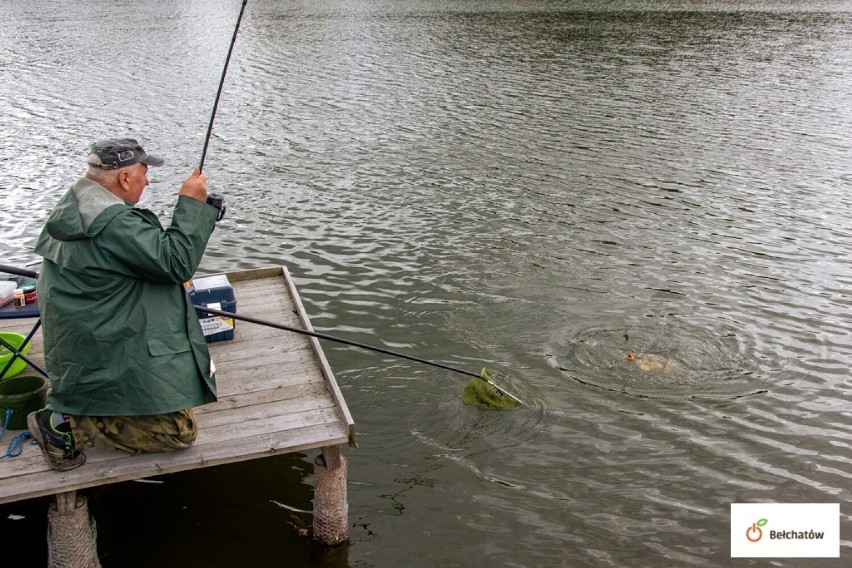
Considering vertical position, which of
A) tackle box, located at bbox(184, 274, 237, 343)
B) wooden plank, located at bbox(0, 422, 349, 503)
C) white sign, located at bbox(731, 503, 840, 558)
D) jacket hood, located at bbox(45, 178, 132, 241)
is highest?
jacket hood, located at bbox(45, 178, 132, 241)

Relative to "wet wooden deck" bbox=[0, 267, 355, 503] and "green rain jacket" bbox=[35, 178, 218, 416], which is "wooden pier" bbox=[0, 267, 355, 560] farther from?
"green rain jacket" bbox=[35, 178, 218, 416]

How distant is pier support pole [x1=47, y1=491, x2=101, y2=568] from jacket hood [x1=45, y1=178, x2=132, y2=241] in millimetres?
1534

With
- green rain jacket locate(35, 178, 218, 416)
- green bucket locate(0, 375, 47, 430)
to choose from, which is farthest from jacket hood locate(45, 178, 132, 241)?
green bucket locate(0, 375, 47, 430)

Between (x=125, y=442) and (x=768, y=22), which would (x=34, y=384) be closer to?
(x=125, y=442)

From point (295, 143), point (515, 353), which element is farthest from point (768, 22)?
point (515, 353)

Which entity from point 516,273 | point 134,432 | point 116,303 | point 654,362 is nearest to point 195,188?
point 116,303

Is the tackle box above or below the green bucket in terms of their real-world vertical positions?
above

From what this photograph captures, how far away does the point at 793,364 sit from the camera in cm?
809

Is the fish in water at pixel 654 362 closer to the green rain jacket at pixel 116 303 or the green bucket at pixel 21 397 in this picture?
the green rain jacket at pixel 116 303

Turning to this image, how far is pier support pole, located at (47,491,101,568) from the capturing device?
4.70 m

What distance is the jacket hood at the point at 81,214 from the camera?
4.33 metres

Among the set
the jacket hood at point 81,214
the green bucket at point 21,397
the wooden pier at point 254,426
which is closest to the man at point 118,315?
the jacket hood at point 81,214

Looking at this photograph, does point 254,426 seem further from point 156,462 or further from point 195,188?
point 195,188

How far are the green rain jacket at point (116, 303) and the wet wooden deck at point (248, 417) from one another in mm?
399
